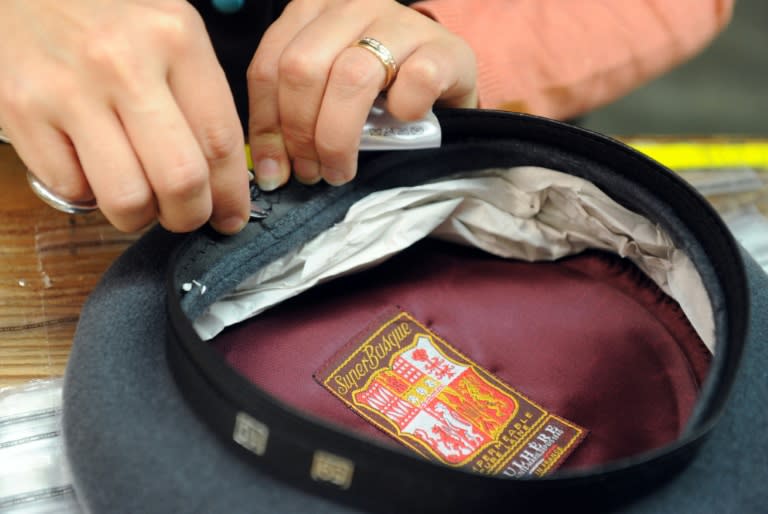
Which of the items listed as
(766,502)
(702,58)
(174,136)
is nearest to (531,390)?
(766,502)

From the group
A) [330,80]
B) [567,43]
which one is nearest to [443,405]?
[330,80]

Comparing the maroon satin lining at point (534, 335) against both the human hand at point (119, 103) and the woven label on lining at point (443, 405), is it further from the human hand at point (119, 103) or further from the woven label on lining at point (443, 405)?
the human hand at point (119, 103)

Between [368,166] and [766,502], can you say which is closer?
[766,502]

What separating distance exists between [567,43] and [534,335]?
0.86ft

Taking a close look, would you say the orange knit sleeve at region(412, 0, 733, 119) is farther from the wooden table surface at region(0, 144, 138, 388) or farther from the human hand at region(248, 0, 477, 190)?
the wooden table surface at region(0, 144, 138, 388)

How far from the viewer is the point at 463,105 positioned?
0.58m

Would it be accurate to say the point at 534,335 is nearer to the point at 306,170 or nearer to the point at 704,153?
the point at 306,170

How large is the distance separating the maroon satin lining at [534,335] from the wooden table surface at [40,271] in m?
0.12

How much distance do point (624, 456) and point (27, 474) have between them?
34cm

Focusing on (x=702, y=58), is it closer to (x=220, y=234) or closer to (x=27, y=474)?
(x=220, y=234)

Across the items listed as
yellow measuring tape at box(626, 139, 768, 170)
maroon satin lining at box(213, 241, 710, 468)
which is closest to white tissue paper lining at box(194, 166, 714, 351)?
maroon satin lining at box(213, 241, 710, 468)

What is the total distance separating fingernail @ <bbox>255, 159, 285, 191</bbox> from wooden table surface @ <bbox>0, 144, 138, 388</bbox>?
146 mm

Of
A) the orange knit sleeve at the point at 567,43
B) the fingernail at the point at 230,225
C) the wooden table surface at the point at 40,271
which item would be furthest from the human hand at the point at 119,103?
the orange knit sleeve at the point at 567,43

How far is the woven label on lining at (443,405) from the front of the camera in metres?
0.48
